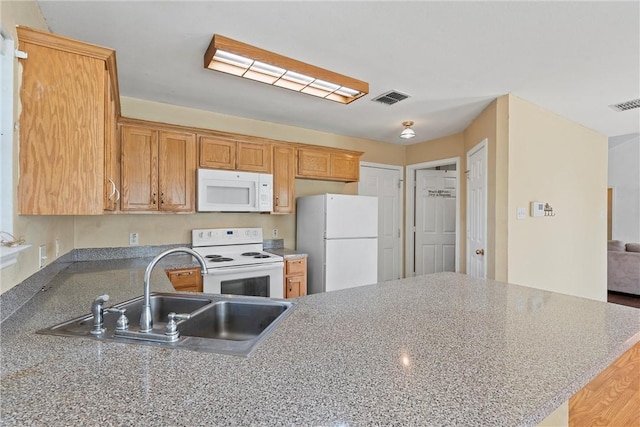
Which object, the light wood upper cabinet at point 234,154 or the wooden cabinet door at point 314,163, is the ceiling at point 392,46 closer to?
the light wood upper cabinet at point 234,154

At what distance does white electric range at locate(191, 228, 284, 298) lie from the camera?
8.73 feet

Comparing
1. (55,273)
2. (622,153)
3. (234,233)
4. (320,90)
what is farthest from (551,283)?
(622,153)

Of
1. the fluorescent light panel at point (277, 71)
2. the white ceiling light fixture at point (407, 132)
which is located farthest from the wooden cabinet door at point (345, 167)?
the fluorescent light panel at point (277, 71)

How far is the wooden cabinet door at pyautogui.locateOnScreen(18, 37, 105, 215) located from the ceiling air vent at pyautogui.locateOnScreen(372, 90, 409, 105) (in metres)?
2.12

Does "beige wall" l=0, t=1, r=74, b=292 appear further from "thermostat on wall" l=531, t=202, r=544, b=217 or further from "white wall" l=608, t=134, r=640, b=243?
"white wall" l=608, t=134, r=640, b=243

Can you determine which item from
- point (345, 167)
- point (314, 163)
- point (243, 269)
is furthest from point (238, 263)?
point (345, 167)

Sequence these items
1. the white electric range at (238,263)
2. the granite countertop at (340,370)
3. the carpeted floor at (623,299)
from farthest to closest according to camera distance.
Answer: the carpeted floor at (623,299) → the white electric range at (238,263) → the granite countertop at (340,370)

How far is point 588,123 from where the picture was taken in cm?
362

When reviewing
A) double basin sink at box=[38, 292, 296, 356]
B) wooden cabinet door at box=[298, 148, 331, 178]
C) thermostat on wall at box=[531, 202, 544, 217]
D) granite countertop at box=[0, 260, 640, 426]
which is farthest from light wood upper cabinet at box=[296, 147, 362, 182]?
granite countertop at box=[0, 260, 640, 426]

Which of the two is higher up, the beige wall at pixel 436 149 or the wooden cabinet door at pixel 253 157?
the beige wall at pixel 436 149

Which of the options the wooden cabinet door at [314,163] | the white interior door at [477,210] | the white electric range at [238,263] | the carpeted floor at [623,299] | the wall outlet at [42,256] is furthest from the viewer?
the carpeted floor at [623,299]

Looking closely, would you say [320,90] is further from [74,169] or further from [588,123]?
[588,123]

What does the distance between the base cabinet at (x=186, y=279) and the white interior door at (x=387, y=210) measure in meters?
2.51

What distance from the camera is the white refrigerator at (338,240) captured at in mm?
3246
